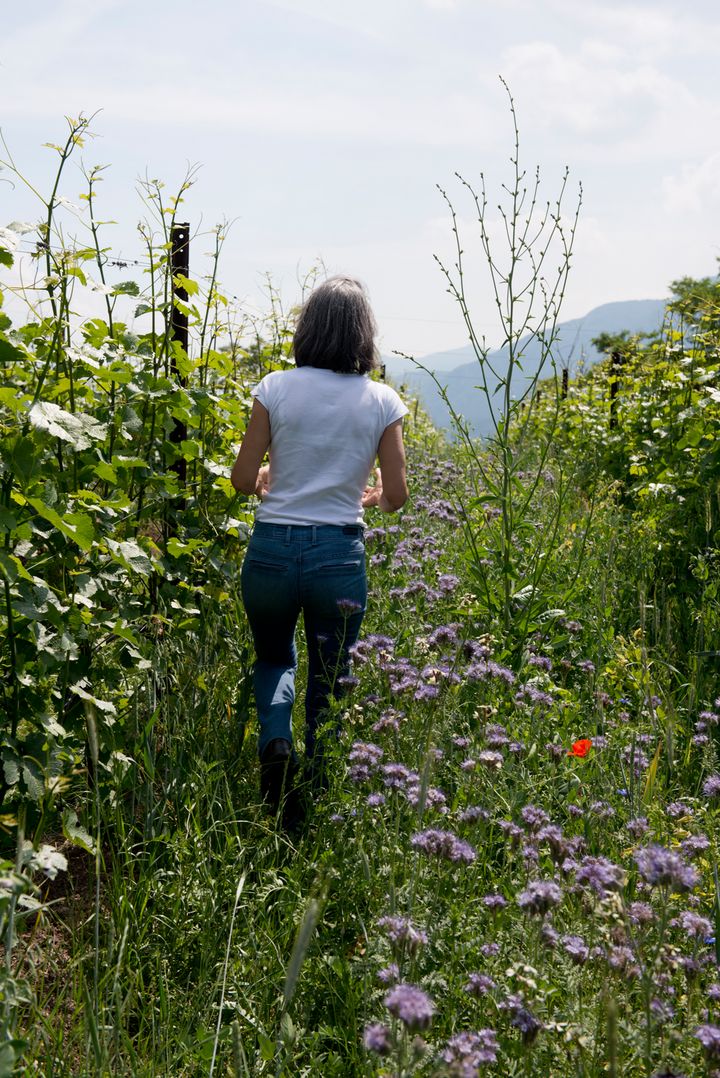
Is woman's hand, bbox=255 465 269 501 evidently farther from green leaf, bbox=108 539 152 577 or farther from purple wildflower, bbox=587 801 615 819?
purple wildflower, bbox=587 801 615 819

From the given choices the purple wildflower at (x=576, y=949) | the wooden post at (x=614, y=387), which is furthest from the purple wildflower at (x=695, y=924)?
the wooden post at (x=614, y=387)

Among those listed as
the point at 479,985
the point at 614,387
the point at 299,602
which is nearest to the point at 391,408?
the point at 299,602

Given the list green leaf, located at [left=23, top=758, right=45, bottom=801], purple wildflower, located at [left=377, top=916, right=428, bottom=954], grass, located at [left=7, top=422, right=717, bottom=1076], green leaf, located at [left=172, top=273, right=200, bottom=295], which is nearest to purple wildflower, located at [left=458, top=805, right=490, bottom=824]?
grass, located at [left=7, top=422, right=717, bottom=1076]

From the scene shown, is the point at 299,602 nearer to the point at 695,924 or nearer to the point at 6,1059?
the point at 695,924

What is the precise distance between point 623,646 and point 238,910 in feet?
6.78

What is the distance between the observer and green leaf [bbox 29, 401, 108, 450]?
2416 millimetres

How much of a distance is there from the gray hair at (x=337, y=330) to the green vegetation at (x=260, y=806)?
488 millimetres

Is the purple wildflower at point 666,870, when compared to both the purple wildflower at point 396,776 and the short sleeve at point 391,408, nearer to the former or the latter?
the purple wildflower at point 396,776

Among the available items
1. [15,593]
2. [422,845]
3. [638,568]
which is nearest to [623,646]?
[638,568]

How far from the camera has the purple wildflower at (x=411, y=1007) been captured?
4.77ft

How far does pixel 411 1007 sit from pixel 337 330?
245 centimetres

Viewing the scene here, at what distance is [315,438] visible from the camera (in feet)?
11.3

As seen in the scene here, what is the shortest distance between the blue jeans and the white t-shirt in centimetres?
7

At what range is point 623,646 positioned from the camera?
4055 mm
